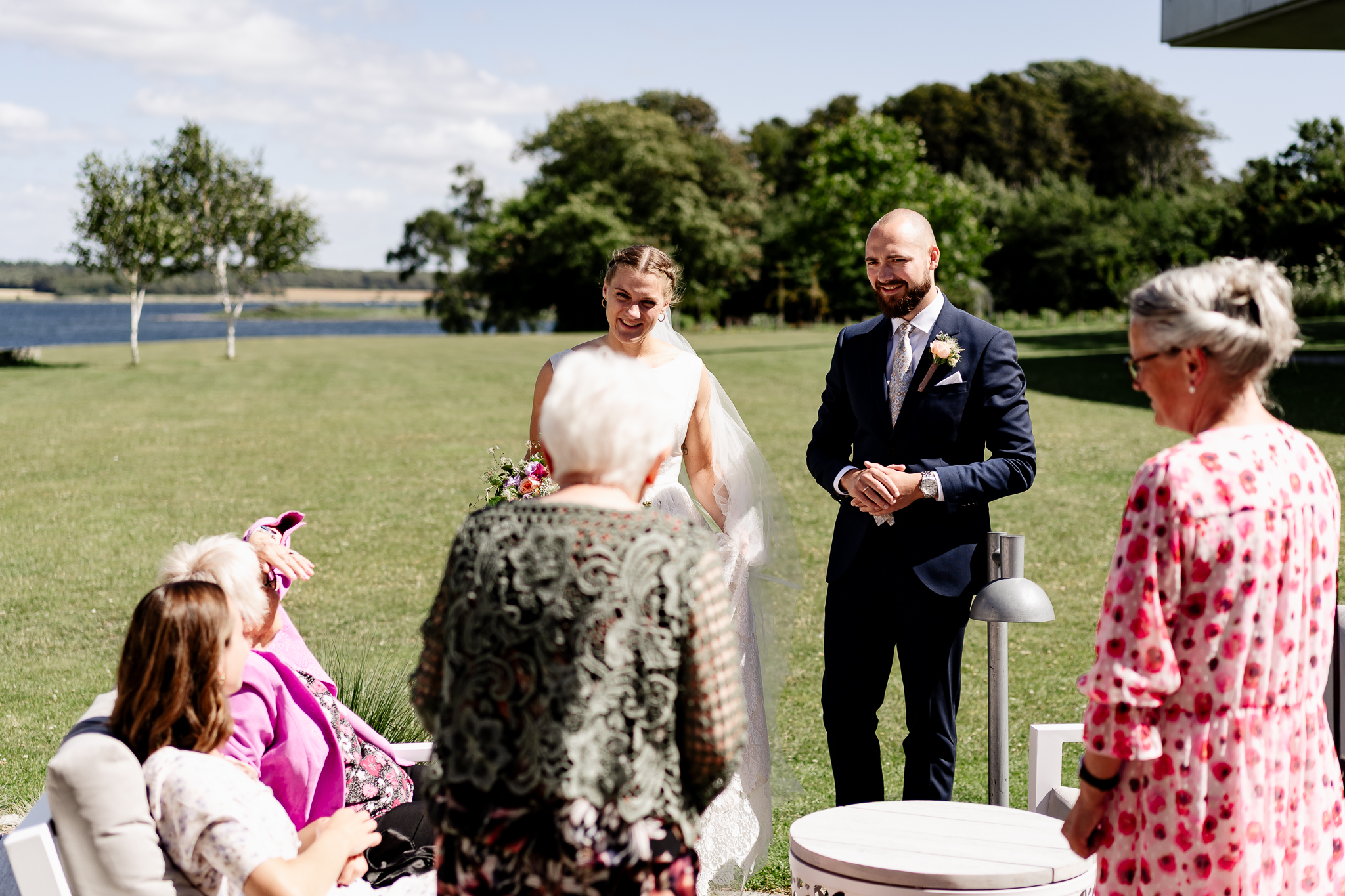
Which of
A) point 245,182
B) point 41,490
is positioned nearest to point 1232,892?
point 41,490

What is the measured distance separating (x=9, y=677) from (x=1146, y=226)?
5273cm

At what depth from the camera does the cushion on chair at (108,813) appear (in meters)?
2.48

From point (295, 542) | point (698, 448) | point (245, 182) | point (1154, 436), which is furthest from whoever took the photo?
point (245, 182)

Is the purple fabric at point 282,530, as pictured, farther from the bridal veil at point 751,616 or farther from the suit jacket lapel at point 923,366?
the suit jacket lapel at point 923,366

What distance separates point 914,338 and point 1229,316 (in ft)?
6.50

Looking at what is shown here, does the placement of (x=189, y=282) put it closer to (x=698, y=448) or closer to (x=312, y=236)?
(x=312, y=236)

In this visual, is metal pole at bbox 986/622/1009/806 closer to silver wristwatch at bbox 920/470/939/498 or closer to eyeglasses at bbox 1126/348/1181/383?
silver wristwatch at bbox 920/470/939/498

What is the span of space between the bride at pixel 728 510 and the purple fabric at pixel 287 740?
1.29 meters

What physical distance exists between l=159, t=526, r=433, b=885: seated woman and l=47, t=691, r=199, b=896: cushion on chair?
0.46m

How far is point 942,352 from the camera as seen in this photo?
13.0 feet

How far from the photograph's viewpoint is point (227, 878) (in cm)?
258

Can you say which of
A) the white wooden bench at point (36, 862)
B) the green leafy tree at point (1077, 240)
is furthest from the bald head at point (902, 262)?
the green leafy tree at point (1077, 240)

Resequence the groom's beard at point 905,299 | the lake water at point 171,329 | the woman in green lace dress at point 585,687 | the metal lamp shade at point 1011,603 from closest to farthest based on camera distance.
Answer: the woman in green lace dress at point 585,687
the metal lamp shade at point 1011,603
the groom's beard at point 905,299
the lake water at point 171,329

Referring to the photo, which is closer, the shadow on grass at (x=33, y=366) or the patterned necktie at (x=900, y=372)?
the patterned necktie at (x=900, y=372)
